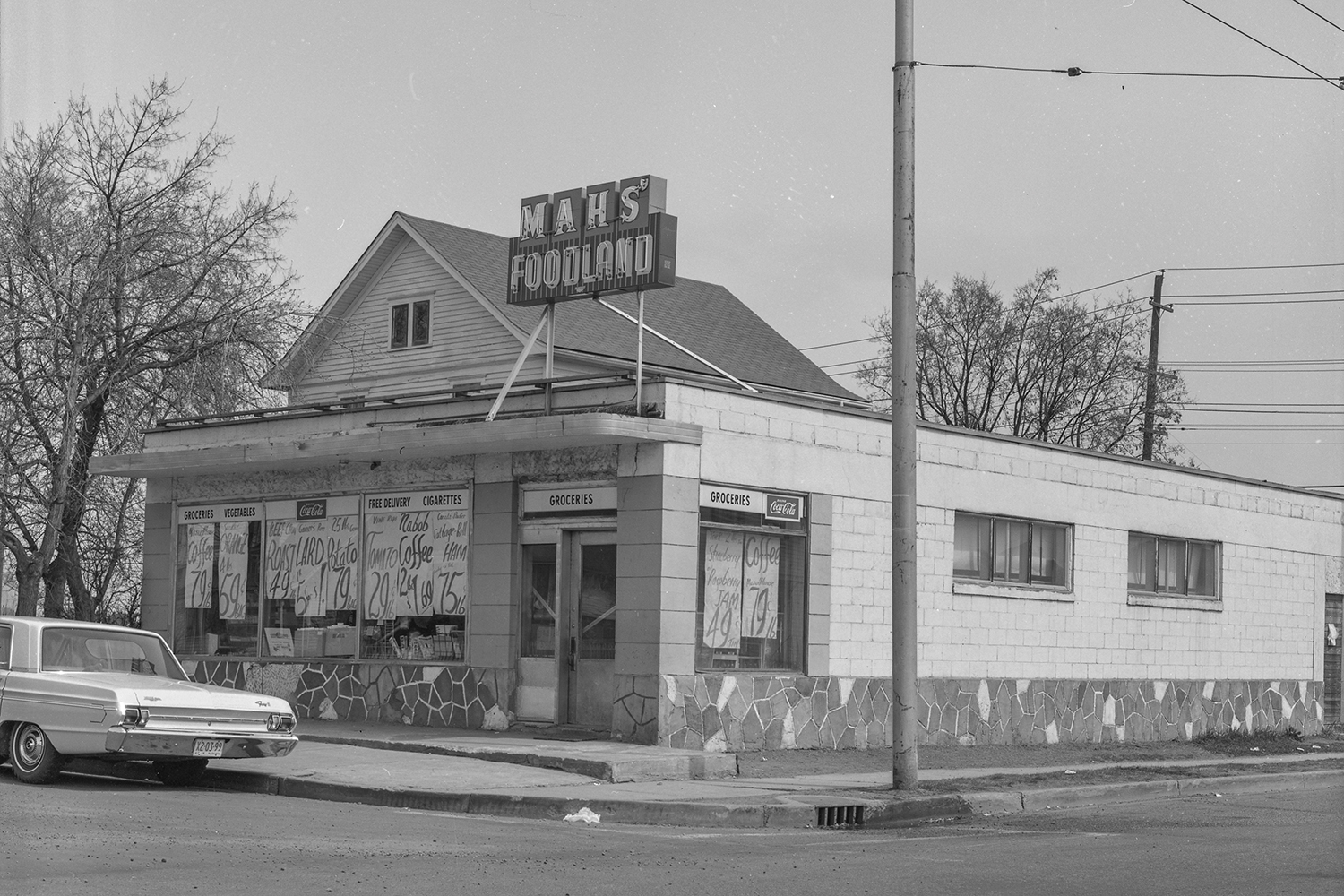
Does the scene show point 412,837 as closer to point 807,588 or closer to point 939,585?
point 807,588

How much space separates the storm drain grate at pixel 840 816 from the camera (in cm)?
1320

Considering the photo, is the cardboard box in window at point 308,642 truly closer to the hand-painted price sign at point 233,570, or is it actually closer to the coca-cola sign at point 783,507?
the hand-painted price sign at point 233,570

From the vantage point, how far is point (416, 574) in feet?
64.4

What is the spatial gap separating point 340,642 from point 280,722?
22.3 feet

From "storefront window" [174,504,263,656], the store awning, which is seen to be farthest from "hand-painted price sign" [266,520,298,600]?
the store awning

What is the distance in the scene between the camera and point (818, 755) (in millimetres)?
17922

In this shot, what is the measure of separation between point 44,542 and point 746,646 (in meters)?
Result: 12.4

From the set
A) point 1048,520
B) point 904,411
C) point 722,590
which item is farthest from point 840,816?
point 1048,520

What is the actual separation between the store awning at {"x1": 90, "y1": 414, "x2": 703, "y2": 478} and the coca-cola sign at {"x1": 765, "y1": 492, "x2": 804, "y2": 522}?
151cm

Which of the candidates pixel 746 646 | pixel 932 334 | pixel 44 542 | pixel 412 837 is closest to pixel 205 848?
pixel 412 837

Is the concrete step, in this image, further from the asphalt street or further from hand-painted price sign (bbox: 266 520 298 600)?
hand-painted price sign (bbox: 266 520 298 600)

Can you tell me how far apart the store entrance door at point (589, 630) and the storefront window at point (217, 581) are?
5620 millimetres

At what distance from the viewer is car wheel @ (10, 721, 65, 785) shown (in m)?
Answer: 12.7

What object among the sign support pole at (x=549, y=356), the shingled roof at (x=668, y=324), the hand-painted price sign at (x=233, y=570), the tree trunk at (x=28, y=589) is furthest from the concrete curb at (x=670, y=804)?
the shingled roof at (x=668, y=324)
